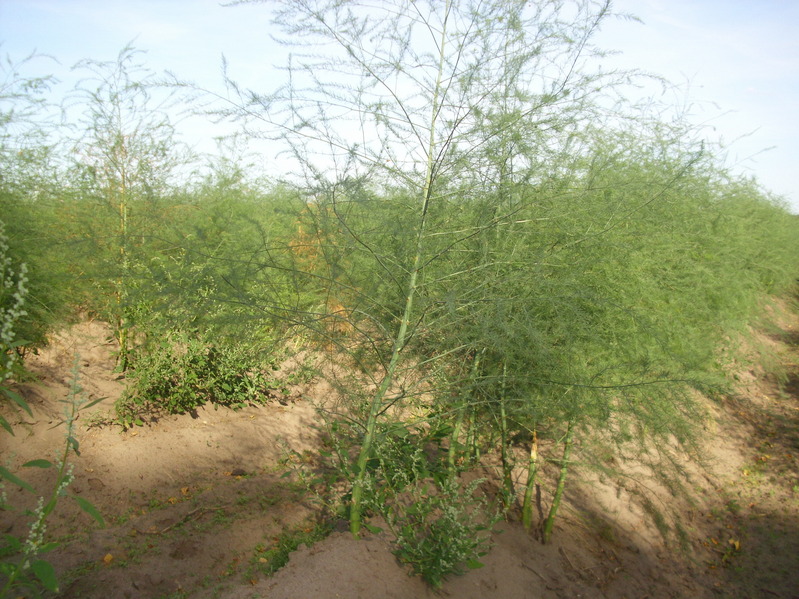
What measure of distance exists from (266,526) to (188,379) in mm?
1661

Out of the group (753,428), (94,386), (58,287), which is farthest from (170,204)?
(753,428)

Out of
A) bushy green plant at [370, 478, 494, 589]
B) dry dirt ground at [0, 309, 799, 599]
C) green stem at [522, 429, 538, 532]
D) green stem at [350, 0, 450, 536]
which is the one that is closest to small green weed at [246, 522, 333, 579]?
dry dirt ground at [0, 309, 799, 599]

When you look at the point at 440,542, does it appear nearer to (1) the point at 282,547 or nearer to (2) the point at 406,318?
(1) the point at 282,547

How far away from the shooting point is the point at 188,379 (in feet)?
16.9

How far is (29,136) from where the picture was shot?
186 inches

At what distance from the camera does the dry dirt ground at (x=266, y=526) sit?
332 centimetres

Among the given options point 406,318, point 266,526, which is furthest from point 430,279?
point 266,526

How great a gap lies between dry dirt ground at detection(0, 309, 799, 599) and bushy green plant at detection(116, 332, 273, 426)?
0.54 feet

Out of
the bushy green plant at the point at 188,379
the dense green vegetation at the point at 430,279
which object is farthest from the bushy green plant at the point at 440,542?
the bushy green plant at the point at 188,379

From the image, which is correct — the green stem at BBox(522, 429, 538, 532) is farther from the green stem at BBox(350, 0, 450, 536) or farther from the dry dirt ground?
the green stem at BBox(350, 0, 450, 536)

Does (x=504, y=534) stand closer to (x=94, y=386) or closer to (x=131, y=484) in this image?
(x=131, y=484)

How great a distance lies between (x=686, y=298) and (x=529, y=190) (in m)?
2.82

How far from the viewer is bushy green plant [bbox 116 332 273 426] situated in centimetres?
485

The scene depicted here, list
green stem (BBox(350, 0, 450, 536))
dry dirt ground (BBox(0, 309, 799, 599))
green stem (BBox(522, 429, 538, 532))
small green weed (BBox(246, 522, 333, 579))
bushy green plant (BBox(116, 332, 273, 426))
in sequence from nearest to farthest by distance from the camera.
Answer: green stem (BBox(350, 0, 450, 536))
dry dirt ground (BBox(0, 309, 799, 599))
small green weed (BBox(246, 522, 333, 579))
green stem (BBox(522, 429, 538, 532))
bushy green plant (BBox(116, 332, 273, 426))
